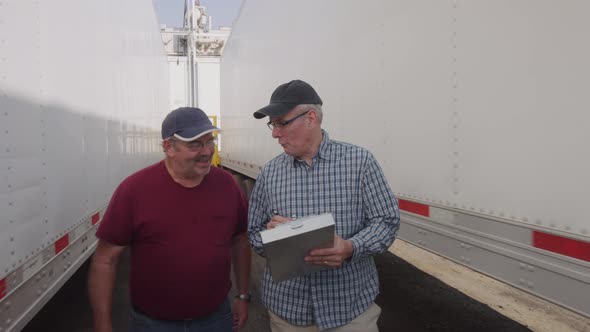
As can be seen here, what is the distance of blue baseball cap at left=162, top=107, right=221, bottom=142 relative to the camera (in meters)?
1.89

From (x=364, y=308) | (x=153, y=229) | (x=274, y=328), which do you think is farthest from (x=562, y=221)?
(x=153, y=229)

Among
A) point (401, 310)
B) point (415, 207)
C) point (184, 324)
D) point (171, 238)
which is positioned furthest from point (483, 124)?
point (401, 310)

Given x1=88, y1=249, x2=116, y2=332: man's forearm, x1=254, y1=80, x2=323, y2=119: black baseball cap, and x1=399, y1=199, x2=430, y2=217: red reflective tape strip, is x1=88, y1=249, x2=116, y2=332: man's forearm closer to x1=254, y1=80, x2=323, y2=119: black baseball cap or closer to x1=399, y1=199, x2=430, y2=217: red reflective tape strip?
x1=254, y1=80, x2=323, y2=119: black baseball cap

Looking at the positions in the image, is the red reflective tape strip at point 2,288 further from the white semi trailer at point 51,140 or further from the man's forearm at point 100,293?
the man's forearm at point 100,293

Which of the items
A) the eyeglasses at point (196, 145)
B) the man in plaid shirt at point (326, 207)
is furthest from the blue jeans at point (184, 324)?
the eyeglasses at point (196, 145)

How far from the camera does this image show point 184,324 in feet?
6.42

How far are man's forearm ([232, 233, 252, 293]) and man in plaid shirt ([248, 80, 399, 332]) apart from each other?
1.31 ft

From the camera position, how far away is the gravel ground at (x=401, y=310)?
149 inches

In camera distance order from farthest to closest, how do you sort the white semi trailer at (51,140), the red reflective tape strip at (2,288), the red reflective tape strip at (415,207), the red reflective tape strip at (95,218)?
the red reflective tape strip at (95,218), the red reflective tape strip at (415,207), the white semi trailer at (51,140), the red reflective tape strip at (2,288)

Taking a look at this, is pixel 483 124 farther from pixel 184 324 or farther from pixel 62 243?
pixel 62 243

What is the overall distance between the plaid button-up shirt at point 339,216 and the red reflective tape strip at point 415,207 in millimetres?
664

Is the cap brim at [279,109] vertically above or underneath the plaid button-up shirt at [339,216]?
above

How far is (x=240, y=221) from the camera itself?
7.23 feet

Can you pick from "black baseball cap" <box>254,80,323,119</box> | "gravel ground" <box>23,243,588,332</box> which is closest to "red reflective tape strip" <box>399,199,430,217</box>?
"black baseball cap" <box>254,80,323,119</box>
